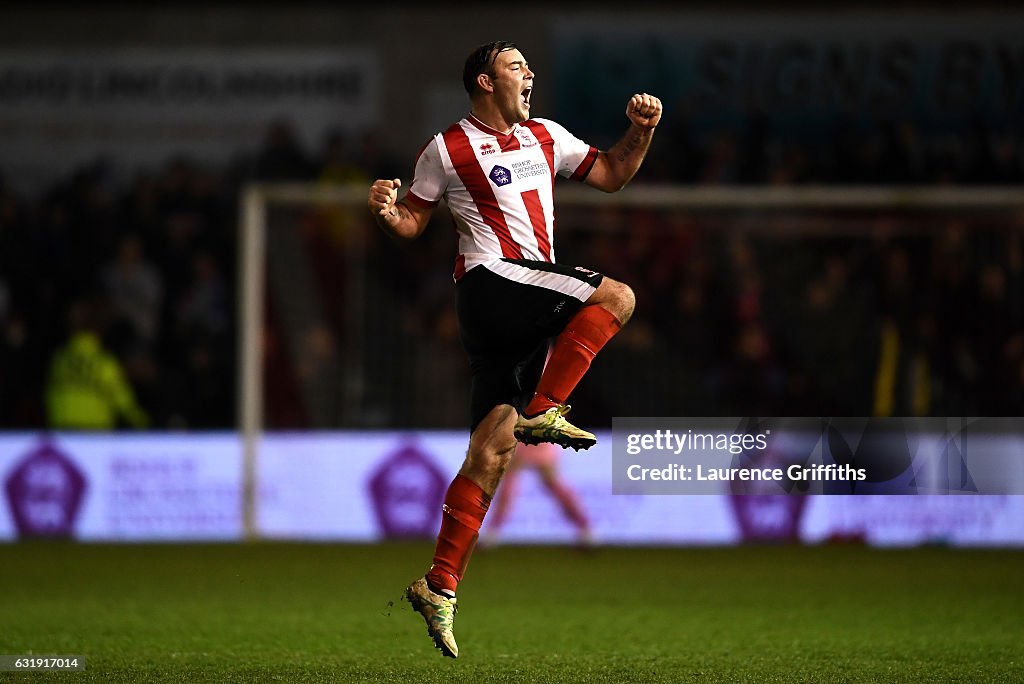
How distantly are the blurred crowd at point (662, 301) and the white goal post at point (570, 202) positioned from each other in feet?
1.09

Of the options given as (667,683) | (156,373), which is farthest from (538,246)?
(156,373)

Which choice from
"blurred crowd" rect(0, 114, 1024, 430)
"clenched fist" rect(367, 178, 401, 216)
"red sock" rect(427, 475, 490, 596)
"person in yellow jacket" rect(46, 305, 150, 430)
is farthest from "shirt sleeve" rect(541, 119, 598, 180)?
"person in yellow jacket" rect(46, 305, 150, 430)

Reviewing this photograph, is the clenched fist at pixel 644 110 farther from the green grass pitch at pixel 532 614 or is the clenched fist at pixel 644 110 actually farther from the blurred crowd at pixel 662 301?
the blurred crowd at pixel 662 301

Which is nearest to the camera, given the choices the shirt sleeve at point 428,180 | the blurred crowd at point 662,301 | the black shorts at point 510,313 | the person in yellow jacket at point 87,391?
the black shorts at point 510,313

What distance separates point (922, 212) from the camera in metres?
13.0

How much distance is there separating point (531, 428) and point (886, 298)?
25.8 ft

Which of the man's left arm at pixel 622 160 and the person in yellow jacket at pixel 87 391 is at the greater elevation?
the man's left arm at pixel 622 160

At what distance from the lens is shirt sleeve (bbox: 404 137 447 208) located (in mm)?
5785

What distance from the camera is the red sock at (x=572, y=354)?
5.54 meters

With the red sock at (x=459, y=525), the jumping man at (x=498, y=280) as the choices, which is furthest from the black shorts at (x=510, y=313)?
the red sock at (x=459, y=525)

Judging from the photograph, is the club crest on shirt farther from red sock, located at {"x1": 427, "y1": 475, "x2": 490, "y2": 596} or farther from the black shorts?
red sock, located at {"x1": 427, "y1": 475, "x2": 490, "y2": 596}

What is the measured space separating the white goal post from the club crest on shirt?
273 inches

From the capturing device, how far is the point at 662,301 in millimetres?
13102

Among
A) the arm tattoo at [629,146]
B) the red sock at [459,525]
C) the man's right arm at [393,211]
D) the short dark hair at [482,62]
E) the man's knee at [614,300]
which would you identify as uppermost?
the short dark hair at [482,62]
